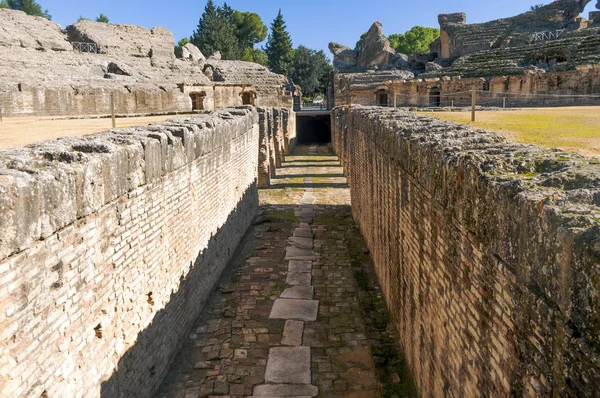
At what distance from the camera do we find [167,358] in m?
5.93

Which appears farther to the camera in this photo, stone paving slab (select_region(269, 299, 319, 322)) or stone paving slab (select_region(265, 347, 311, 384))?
stone paving slab (select_region(269, 299, 319, 322))

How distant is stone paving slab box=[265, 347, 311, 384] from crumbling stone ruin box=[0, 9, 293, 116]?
14.1m

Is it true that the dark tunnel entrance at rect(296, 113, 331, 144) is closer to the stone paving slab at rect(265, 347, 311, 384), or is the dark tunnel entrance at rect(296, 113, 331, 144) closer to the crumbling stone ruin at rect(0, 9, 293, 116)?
the crumbling stone ruin at rect(0, 9, 293, 116)

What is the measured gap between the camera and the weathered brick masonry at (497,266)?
2.00 metres

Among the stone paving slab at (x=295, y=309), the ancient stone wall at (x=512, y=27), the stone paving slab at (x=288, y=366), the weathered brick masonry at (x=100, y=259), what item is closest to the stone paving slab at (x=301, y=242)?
the stone paving slab at (x=295, y=309)

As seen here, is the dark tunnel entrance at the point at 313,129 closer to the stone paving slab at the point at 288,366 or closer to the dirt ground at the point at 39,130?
the dirt ground at the point at 39,130

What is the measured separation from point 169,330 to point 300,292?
275 cm

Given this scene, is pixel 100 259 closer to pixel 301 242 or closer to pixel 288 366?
pixel 288 366

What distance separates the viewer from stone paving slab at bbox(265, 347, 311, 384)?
18.8 ft

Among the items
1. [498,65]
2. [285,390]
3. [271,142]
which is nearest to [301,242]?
[285,390]

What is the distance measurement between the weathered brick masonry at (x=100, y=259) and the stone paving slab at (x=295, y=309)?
122 centimetres

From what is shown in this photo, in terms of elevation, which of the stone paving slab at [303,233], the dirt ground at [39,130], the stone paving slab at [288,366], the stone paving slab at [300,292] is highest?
the dirt ground at [39,130]

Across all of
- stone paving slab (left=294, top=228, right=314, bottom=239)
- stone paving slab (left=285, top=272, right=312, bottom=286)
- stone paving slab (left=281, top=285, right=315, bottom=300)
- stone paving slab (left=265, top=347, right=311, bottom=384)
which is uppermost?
stone paving slab (left=294, top=228, right=314, bottom=239)

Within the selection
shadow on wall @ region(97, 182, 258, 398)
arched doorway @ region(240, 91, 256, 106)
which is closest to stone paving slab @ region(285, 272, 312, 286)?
shadow on wall @ region(97, 182, 258, 398)
